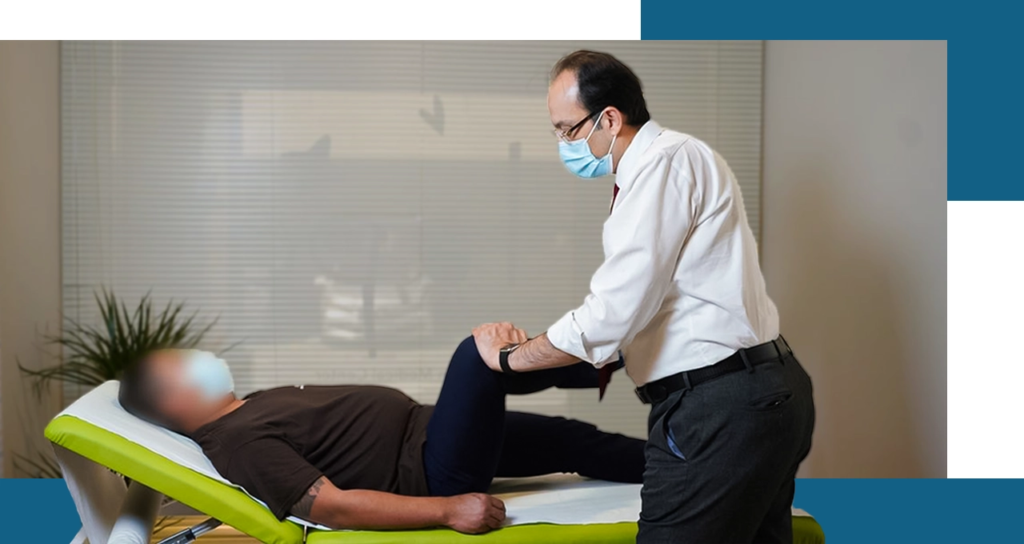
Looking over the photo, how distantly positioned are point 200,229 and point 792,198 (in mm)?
2576

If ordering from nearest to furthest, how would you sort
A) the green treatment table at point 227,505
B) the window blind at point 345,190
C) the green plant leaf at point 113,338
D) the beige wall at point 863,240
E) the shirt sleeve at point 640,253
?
1. the shirt sleeve at point 640,253
2. the green treatment table at point 227,505
3. the beige wall at point 863,240
4. the green plant leaf at point 113,338
5. the window blind at point 345,190

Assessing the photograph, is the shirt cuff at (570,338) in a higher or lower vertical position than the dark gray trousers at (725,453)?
higher

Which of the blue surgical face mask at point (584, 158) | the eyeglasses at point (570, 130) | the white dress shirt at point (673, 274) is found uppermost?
the eyeglasses at point (570, 130)

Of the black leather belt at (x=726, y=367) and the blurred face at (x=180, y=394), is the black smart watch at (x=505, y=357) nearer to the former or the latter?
the black leather belt at (x=726, y=367)

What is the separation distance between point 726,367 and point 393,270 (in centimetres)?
272

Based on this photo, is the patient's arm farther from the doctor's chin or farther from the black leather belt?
the black leather belt

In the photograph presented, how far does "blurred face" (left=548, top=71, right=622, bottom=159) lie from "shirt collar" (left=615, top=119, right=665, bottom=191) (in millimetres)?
56

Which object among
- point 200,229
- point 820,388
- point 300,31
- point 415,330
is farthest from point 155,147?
point 820,388

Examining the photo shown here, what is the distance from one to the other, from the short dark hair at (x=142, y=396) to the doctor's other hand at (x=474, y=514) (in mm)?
659

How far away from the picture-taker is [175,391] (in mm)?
2182

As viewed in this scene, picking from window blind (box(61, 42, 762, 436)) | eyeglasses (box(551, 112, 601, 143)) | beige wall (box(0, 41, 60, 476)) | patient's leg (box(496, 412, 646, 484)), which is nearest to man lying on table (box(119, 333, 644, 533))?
patient's leg (box(496, 412, 646, 484))

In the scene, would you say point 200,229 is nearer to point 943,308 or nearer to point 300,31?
point 300,31

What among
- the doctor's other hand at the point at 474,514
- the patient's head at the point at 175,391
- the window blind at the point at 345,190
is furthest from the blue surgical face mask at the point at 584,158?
the window blind at the point at 345,190

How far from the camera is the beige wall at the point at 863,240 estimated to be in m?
3.14
